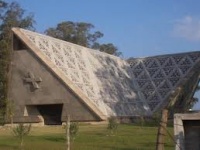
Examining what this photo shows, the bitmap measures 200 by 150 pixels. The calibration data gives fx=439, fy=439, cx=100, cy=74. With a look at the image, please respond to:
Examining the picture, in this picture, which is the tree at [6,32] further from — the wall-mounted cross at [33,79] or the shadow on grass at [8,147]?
the shadow on grass at [8,147]

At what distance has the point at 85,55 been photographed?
3688 centimetres

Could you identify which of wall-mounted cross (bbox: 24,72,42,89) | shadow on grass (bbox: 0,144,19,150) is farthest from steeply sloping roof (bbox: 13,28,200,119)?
shadow on grass (bbox: 0,144,19,150)

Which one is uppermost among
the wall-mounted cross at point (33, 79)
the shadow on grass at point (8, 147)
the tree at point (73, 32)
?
the tree at point (73, 32)

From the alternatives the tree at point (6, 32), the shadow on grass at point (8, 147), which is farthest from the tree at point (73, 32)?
the shadow on grass at point (8, 147)

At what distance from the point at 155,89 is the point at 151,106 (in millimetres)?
1603

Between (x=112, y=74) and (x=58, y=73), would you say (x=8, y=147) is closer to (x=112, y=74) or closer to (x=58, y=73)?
(x=58, y=73)

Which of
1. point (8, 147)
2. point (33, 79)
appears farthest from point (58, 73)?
point (8, 147)

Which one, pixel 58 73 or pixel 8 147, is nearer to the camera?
pixel 8 147

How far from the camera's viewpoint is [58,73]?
31.7 meters

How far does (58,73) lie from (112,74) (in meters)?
7.09

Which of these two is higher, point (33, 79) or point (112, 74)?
point (112, 74)

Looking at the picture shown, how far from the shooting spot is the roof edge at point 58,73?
3066 centimetres

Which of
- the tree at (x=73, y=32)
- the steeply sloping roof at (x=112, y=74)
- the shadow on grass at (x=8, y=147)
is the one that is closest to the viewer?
the shadow on grass at (x=8, y=147)

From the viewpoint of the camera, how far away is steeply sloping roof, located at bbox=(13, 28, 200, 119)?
1271 inches
